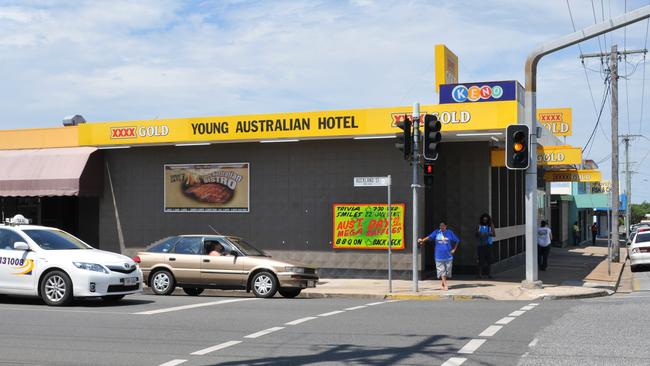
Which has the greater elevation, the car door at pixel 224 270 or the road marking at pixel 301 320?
the car door at pixel 224 270

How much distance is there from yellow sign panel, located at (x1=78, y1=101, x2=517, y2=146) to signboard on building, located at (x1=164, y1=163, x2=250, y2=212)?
3.38 feet

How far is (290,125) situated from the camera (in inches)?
875

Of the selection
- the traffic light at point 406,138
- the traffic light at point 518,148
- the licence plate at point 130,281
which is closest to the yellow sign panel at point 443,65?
the traffic light at point 518,148

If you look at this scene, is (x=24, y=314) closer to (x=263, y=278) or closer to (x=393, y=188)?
(x=263, y=278)

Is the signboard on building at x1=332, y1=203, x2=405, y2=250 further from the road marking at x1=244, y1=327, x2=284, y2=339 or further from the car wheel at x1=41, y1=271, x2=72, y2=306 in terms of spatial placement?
the road marking at x1=244, y1=327, x2=284, y2=339

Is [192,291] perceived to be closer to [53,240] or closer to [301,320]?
[53,240]

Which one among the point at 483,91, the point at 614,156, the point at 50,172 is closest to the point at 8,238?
the point at 50,172

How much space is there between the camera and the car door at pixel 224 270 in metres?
17.7

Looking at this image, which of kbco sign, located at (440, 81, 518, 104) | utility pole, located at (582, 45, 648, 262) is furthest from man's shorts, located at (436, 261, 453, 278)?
utility pole, located at (582, 45, 648, 262)

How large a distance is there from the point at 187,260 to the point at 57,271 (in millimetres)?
4006

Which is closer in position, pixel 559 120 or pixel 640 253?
pixel 640 253

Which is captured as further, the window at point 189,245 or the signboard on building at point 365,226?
the signboard on building at point 365,226

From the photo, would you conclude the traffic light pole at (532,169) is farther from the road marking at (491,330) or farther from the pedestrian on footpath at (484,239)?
the road marking at (491,330)

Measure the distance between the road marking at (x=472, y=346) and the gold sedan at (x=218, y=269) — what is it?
7610mm
